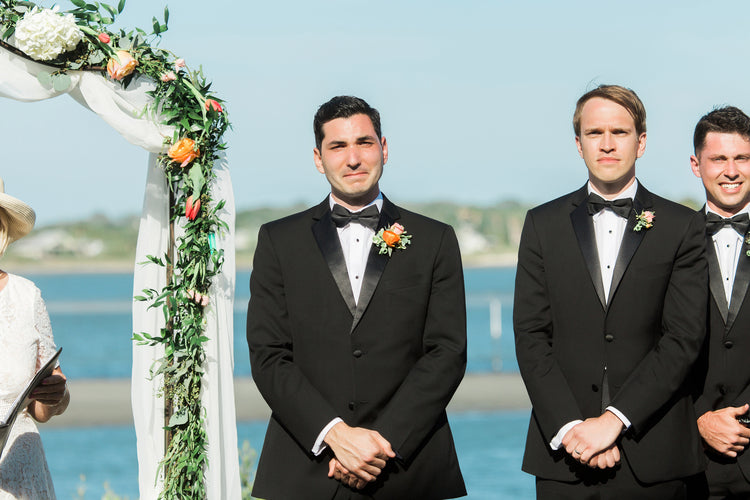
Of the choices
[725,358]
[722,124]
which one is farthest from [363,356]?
[722,124]

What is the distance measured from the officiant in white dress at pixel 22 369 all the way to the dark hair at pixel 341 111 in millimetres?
1182

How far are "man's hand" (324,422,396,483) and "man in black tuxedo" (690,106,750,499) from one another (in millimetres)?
1396

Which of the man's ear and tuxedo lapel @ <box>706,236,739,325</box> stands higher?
the man's ear

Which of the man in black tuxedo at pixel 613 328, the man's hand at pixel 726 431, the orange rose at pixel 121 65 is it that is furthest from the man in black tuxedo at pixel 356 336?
the orange rose at pixel 121 65

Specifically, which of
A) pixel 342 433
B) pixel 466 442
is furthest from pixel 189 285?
pixel 466 442

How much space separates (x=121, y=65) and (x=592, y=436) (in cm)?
304

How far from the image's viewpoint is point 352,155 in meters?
3.94

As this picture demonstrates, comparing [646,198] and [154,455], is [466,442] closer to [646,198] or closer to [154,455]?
[154,455]

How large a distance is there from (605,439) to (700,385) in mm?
729

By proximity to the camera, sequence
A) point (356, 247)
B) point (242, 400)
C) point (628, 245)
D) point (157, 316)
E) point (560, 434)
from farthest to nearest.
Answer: point (242, 400)
point (157, 316)
point (356, 247)
point (628, 245)
point (560, 434)

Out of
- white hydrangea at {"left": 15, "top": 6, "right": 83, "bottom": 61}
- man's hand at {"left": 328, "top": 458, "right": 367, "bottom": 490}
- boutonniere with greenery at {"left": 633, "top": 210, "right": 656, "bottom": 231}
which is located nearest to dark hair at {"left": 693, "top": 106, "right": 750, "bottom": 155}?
boutonniere with greenery at {"left": 633, "top": 210, "right": 656, "bottom": 231}

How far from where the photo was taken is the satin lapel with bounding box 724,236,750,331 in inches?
168

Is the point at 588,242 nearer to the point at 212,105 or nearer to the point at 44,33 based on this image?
the point at 212,105

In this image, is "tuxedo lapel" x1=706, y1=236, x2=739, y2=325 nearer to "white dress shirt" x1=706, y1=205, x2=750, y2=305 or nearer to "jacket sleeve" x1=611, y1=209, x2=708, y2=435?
"white dress shirt" x1=706, y1=205, x2=750, y2=305
